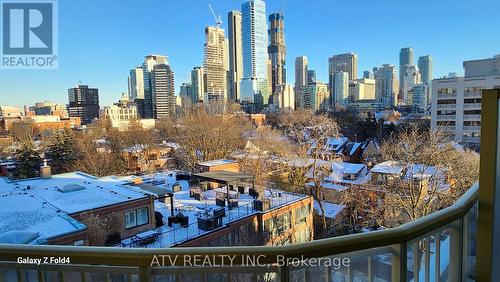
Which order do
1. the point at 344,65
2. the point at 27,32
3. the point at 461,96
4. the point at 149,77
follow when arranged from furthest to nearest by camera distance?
the point at 344,65 < the point at 149,77 < the point at 461,96 < the point at 27,32

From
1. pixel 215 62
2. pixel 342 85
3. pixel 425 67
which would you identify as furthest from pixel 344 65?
pixel 215 62

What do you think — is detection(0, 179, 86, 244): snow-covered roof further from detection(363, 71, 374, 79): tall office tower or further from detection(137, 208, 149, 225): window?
detection(363, 71, 374, 79): tall office tower

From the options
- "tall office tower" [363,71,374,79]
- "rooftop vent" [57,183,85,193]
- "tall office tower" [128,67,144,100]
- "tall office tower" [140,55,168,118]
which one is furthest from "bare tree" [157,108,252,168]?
"tall office tower" [363,71,374,79]

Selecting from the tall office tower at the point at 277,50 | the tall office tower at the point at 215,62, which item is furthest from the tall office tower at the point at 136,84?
the tall office tower at the point at 277,50

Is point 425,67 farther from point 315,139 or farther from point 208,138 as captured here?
point 208,138

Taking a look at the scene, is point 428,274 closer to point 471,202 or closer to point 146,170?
point 471,202

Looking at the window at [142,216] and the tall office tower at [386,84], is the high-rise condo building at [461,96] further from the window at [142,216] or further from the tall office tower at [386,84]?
the window at [142,216]
